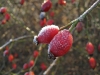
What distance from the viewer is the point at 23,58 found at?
4.52m

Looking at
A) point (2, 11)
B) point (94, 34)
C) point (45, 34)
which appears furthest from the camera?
point (94, 34)

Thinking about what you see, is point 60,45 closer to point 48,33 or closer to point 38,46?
point 48,33

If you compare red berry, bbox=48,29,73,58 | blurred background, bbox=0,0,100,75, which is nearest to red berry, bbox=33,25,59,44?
red berry, bbox=48,29,73,58

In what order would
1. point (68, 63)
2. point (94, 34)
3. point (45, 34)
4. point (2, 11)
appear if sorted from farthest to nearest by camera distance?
point (68, 63), point (94, 34), point (2, 11), point (45, 34)

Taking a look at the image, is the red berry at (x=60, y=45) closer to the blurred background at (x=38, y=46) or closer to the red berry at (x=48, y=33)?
the red berry at (x=48, y=33)

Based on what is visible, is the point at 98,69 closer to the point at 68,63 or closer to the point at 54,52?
the point at 68,63

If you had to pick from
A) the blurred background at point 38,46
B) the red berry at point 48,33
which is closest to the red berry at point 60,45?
the red berry at point 48,33

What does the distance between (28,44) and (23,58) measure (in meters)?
0.31

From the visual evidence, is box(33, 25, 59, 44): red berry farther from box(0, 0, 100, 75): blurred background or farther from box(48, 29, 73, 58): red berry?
box(0, 0, 100, 75): blurred background

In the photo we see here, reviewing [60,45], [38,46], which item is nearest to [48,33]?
[60,45]

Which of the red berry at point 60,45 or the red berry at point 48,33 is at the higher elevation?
the red berry at point 48,33

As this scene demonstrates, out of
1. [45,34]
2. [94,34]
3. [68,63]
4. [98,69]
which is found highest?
[45,34]

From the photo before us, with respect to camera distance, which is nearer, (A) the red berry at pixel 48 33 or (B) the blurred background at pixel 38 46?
(A) the red berry at pixel 48 33

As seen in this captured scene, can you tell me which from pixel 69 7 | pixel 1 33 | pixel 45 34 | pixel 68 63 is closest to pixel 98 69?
pixel 68 63
